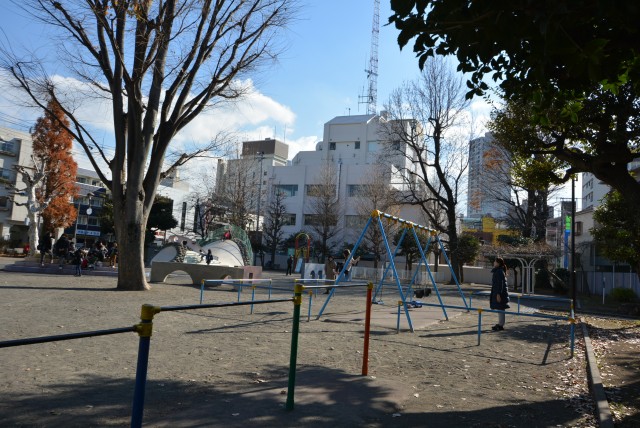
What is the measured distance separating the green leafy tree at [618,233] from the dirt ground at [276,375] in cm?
917

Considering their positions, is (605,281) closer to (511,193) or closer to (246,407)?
(511,193)

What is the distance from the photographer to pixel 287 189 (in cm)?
5653

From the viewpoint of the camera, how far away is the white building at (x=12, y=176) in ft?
169

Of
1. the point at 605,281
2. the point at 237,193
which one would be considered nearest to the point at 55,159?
the point at 237,193

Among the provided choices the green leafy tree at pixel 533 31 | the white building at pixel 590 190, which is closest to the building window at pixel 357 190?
the white building at pixel 590 190

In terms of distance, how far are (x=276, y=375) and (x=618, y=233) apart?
58.1ft

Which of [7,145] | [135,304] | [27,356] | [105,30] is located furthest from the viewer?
[7,145]

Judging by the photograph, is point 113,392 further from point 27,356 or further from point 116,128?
point 116,128

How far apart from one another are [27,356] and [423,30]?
Answer: 20.7 feet

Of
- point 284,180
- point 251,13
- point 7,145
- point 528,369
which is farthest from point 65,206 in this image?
point 528,369

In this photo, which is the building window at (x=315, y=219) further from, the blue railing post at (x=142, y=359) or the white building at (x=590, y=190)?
the blue railing post at (x=142, y=359)

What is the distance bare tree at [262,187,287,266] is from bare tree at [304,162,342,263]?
3.19 m

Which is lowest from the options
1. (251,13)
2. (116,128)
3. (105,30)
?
(116,128)

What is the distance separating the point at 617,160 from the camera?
9.45m
